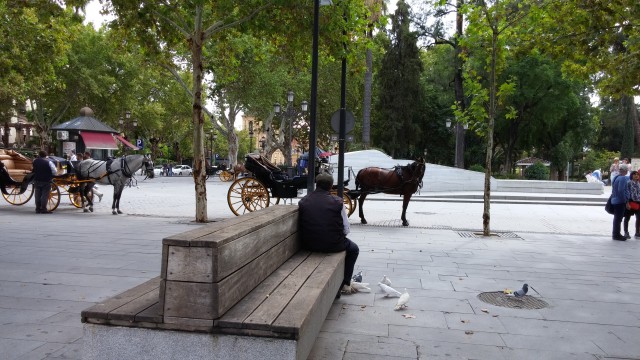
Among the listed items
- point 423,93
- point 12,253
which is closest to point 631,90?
point 12,253

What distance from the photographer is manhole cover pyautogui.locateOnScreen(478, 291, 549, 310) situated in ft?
17.9

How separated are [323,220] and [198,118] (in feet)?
24.2

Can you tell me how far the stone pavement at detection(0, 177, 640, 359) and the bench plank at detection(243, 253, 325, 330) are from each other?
1.91ft

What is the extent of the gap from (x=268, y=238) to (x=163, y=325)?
1.26 meters

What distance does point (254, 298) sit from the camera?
341 centimetres

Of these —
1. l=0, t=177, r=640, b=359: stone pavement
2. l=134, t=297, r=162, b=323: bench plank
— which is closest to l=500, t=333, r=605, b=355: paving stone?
l=0, t=177, r=640, b=359: stone pavement

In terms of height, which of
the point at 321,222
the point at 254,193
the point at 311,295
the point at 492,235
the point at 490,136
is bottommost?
the point at 492,235

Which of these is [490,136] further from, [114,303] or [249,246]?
[114,303]

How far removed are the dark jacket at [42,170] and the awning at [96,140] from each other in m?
13.5

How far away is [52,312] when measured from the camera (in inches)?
186

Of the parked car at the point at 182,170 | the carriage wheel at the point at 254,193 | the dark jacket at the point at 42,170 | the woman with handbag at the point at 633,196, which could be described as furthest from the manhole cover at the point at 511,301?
the parked car at the point at 182,170

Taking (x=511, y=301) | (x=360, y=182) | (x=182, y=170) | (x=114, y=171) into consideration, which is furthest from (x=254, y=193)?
(x=182, y=170)

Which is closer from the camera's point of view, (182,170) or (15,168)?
(15,168)

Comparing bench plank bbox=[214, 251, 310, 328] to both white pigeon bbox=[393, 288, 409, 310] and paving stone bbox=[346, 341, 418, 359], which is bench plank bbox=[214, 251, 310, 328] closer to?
paving stone bbox=[346, 341, 418, 359]
